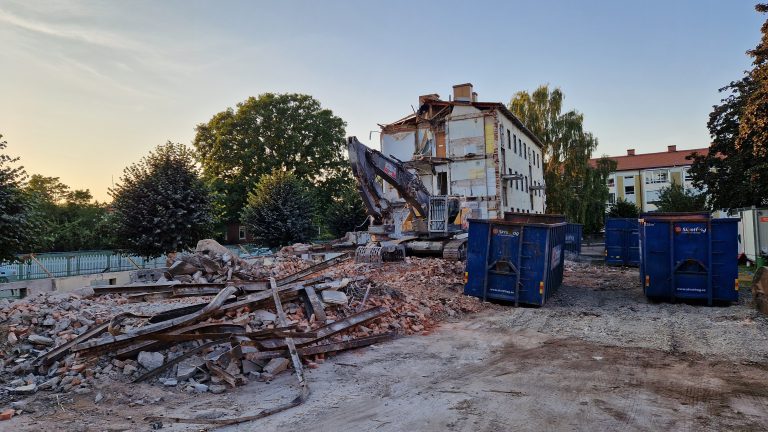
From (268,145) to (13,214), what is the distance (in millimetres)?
30372

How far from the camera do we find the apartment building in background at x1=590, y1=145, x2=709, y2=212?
67125 mm

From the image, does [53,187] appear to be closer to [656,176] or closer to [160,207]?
[160,207]

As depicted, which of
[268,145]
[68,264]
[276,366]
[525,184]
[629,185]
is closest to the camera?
[276,366]

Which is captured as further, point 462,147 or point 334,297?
point 462,147

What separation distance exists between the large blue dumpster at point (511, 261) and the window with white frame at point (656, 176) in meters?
65.6

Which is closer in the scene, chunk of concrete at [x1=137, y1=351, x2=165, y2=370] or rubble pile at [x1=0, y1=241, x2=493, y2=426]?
rubble pile at [x1=0, y1=241, x2=493, y2=426]

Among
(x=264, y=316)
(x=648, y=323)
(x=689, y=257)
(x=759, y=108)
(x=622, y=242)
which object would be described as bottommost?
(x=648, y=323)

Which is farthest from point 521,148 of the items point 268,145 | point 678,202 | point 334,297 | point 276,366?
point 276,366

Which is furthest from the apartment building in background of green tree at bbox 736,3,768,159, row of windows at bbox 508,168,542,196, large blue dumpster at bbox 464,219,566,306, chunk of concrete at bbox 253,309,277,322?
chunk of concrete at bbox 253,309,277,322

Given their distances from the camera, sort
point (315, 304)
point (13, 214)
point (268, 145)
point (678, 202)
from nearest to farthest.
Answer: point (315, 304) → point (13, 214) → point (678, 202) → point (268, 145)

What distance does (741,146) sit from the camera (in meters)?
25.1

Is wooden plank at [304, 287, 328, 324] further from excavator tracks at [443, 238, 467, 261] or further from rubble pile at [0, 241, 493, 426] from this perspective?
excavator tracks at [443, 238, 467, 261]

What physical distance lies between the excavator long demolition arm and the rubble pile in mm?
5317

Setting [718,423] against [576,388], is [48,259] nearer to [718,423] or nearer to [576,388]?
[576,388]
